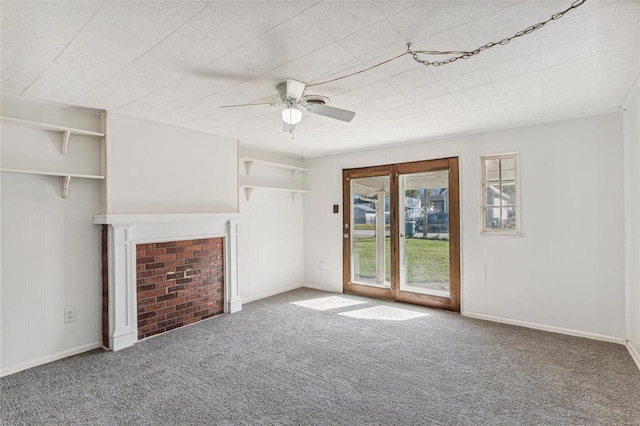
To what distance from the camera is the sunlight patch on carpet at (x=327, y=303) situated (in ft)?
15.0

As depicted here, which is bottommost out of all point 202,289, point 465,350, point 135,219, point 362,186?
point 465,350

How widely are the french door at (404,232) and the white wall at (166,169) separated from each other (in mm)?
1988

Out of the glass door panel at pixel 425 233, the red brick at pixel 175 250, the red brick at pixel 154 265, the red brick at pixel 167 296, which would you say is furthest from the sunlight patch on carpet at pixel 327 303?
the red brick at pixel 154 265

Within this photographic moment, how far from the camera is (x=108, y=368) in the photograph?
2.82m

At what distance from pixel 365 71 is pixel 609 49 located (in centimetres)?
149

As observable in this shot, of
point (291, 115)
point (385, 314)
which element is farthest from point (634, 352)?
point (291, 115)

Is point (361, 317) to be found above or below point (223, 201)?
below

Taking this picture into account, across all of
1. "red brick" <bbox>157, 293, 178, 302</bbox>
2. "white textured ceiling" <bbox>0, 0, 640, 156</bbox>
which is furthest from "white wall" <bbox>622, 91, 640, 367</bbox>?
"red brick" <bbox>157, 293, 178, 302</bbox>

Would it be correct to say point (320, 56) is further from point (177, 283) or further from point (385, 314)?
point (385, 314)

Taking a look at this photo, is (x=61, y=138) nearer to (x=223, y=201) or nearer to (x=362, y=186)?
(x=223, y=201)

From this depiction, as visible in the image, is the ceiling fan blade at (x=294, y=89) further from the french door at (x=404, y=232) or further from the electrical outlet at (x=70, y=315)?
the electrical outlet at (x=70, y=315)

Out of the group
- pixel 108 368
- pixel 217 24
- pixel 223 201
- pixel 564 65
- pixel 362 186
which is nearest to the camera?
pixel 217 24

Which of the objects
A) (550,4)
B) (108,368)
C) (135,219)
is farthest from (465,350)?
(135,219)

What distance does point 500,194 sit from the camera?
13.3ft
